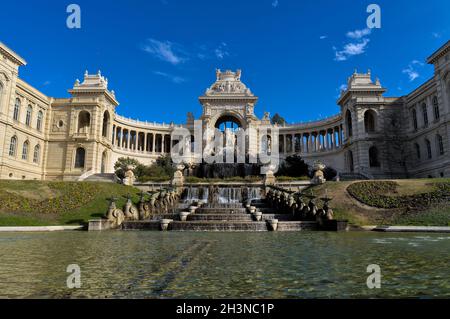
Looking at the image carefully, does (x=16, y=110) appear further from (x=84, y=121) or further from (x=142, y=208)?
(x=142, y=208)

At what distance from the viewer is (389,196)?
1105 inches

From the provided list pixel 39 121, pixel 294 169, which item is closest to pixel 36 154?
pixel 39 121

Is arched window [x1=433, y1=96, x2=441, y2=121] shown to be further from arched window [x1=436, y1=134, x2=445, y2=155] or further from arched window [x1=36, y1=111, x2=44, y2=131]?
arched window [x1=36, y1=111, x2=44, y2=131]

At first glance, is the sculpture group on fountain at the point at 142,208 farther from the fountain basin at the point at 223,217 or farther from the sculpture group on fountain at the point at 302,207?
the sculpture group on fountain at the point at 302,207

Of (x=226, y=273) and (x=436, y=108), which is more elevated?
(x=436, y=108)

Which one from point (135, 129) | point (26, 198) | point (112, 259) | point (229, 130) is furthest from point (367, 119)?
point (112, 259)

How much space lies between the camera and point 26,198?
2773 cm

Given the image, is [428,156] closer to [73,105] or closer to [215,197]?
[215,197]

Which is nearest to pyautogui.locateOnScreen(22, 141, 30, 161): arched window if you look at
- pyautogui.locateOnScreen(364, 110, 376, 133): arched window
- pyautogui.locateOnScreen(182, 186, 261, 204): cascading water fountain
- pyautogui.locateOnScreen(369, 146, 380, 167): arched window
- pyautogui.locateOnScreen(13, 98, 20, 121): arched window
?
pyautogui.locateOnScreen(13, 98, 20, 121): arched window

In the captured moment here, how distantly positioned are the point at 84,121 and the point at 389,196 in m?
59.1

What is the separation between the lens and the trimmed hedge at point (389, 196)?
25.8 metres

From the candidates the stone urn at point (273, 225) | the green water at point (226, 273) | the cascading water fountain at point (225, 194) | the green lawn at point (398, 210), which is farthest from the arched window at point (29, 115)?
the green water at point (226, 273)

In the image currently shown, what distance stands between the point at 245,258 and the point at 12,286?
16.9ft

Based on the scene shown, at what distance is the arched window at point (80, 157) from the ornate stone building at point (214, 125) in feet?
0.64
